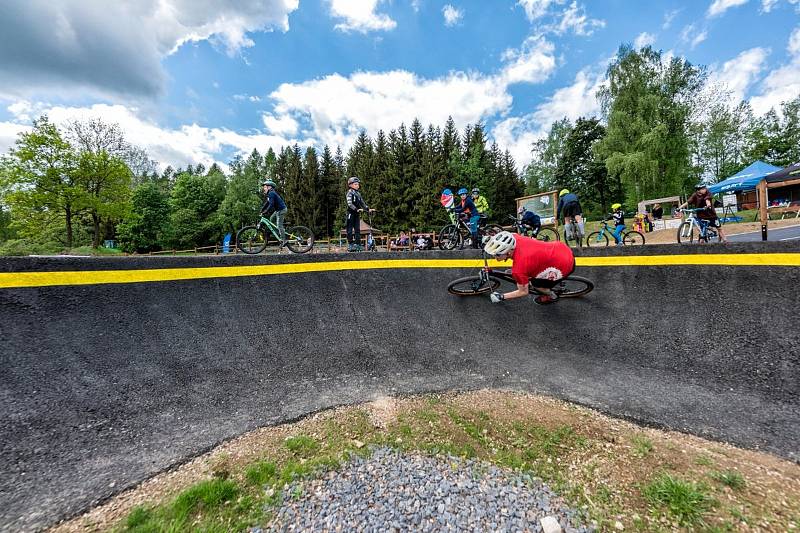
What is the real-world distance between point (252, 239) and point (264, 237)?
0.41 m

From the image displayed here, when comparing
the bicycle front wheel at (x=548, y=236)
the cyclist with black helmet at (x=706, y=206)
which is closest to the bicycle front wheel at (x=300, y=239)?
the bicycle front wheel at (x=548, y=236)

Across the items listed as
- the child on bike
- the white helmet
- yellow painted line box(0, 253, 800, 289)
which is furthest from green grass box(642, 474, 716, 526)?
the child on bike

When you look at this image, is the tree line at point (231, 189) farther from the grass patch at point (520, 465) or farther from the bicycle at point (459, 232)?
the grass patch at point (520, 465)

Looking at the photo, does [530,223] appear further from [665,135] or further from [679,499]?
[665,135]

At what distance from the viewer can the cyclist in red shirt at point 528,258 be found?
15.1ft

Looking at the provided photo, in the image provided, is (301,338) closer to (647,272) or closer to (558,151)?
(647,272)

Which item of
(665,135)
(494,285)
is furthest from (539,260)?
(665,135)

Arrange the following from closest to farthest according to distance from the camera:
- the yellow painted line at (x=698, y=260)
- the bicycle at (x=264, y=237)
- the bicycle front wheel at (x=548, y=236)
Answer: the yellow painted line at (x=698, y=260), the bicycle at (x=264, y=237), the bicycle front wheel at (x=548, y=236)

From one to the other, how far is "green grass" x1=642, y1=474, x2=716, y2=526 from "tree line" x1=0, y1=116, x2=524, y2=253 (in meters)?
31.1

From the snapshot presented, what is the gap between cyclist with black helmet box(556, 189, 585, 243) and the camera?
881 centimetres

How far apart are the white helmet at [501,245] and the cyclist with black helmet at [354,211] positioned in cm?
406

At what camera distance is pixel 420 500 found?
9.84ft

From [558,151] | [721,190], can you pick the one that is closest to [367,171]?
[558,151]

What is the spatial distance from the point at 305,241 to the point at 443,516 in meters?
6.64
